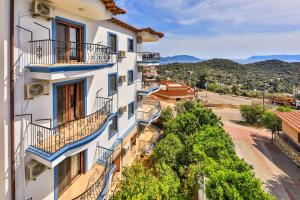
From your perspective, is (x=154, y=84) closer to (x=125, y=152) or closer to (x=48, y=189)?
(x=125, y=152)

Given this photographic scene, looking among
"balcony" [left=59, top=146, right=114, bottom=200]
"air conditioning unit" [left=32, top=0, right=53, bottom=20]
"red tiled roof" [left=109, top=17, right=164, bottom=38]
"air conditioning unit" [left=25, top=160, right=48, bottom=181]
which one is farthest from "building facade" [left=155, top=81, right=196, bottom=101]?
"air conditioning unit" [left=25, top=160, right=48, bottom=181]

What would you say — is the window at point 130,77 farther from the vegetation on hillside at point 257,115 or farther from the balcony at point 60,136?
the vegetation on hillside at point 257,115

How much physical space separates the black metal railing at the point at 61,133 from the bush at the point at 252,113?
2754cm

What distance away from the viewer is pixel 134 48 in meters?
18.5

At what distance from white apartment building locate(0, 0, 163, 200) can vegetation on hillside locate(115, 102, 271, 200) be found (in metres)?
1.83

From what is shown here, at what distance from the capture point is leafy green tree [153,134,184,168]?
15.4 meters

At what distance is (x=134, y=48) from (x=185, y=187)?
11.6 m

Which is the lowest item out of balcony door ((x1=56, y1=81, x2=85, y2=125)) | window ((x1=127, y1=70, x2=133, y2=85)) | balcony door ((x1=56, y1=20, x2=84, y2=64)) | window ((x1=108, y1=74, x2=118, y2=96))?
balcony door ((x1=56, y1=81, x2=85, y2=125))

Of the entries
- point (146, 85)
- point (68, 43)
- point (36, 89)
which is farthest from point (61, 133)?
point (146, 85)

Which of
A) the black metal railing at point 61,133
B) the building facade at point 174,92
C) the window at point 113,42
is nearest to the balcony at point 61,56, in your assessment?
the black metal railing at point 61,133

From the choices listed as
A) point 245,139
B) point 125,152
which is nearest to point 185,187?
point 125,152

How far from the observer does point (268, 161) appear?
1925 cm

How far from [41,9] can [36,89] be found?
2.61 meters

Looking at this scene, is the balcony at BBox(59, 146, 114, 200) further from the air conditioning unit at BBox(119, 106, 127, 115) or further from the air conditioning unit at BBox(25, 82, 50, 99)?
the air conditioning unit at BBox(119, 106, 127, 115)
